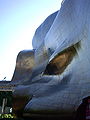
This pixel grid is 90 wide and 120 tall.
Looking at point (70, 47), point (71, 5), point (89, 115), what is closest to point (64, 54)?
point (70, 47)

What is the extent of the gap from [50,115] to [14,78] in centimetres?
523

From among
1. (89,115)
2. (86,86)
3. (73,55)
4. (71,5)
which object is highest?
(71,5)

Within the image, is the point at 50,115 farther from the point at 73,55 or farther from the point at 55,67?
the point at 55,67

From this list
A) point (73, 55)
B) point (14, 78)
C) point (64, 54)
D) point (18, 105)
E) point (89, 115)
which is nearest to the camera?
point (89, 115)

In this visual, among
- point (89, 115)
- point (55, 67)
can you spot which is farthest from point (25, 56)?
point (89, 115)

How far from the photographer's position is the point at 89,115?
311cm

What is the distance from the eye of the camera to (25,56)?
31.0ft

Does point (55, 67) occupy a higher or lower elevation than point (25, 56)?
lower

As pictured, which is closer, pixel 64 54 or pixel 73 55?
pixel 73 55

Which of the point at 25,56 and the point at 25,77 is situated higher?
the point at 25,56

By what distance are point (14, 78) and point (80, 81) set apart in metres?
5.46

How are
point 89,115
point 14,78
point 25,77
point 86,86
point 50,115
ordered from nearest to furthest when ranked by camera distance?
point 89,115 → point 86,86 → point 50,115 → point 25,77 → point 14,78

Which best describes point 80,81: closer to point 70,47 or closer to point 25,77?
point 70,47

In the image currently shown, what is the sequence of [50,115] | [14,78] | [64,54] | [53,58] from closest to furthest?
[50,115]
[64,54]
[53,58]
[14,78]
